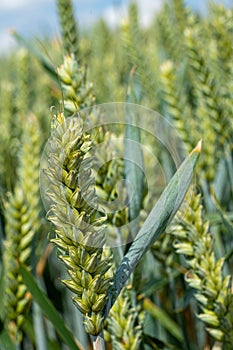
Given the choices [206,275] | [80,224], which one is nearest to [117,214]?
[206,275]

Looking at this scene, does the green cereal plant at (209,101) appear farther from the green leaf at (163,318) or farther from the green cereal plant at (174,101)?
the green leaf at (163,318)

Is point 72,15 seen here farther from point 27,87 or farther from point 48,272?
point 27,87

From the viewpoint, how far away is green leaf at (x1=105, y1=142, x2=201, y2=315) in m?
0.41

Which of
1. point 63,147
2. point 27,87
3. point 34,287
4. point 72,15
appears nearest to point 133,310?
point 34,287

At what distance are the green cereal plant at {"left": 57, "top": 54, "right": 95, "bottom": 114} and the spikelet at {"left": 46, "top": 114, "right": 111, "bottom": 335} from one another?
0.22 meters

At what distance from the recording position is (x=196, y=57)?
0.97 meters

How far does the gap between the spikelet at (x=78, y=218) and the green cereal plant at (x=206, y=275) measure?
180 millimetres

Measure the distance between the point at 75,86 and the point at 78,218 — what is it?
0.88 ft

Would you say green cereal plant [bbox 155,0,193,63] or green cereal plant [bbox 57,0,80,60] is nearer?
green cereal plant [bbox 57,0,80,60]

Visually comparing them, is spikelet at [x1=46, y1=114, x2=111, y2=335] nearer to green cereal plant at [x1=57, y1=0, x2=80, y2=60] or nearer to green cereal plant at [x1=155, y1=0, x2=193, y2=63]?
green cereal plant at [x1=57, y1=0, x2=80, y2=60]

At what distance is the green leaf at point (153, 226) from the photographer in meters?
0.41

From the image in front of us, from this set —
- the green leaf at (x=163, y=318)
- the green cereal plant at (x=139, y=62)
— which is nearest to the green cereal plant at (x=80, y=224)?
the green leaf at (x=163, y=318)

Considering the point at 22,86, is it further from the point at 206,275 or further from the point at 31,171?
the point at 206,275

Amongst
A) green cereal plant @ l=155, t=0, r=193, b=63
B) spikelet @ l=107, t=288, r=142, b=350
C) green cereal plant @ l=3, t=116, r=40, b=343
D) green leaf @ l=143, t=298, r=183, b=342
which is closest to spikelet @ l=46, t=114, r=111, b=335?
spikelet @ l=107, t=288, r=142, b=350
